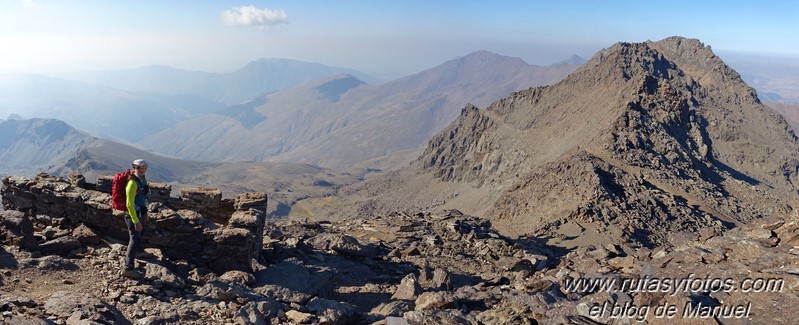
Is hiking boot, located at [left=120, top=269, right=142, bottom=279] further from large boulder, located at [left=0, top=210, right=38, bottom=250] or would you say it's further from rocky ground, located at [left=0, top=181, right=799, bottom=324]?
large boulder, located at [left=0, top=210, right=38, bottom=250]

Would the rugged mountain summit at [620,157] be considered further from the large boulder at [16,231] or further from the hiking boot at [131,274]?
the large boulder at [16,231]

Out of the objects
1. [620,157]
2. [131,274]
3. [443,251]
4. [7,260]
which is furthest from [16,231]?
[620,157]

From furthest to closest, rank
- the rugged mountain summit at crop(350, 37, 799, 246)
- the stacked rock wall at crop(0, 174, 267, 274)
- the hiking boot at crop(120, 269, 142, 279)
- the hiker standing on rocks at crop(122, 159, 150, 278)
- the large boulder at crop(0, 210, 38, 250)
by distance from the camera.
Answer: the rugged mountain summit at crop(350, 37, 799, 246)
the stacked rock wall at crop(0, 174, 267, 274)
the large boulder at crop(0, 210, 38, 250)
the hiker standing on rocks at crop(122, 159, 150, 278)
the hiking boot at crop(120, 269, 142, 279)

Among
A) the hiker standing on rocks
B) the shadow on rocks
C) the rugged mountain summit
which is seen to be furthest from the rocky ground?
→ the rugged mountain summit

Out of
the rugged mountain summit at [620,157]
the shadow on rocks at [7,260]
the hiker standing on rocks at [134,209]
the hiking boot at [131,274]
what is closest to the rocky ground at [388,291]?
the shadow on rocks at [7,260]

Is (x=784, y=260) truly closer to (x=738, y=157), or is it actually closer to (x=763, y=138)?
(x=738, y=157)

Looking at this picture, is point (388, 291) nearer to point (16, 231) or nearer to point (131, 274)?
point (131, 274)
